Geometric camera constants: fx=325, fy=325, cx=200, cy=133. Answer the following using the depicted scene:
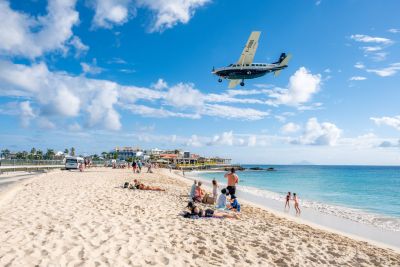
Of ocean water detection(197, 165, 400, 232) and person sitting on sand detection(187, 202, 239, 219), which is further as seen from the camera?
ocean water detection(197, 165, 400, 232)

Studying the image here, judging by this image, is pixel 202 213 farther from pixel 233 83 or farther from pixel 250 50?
pixel 233 83

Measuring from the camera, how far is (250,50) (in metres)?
27.6

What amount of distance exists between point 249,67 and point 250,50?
60.2 inches

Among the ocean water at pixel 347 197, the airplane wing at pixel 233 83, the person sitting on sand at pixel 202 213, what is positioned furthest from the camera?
the airplane wing at pixel 233 83

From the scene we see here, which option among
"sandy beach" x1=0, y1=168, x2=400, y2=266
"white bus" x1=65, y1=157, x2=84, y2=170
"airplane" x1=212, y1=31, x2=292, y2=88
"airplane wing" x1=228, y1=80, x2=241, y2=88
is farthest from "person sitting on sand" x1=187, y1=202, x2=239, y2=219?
"white bus" x1=65, y1=157, x2=84, y2=170

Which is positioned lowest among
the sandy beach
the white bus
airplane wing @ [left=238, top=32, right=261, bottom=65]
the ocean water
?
the ocean water

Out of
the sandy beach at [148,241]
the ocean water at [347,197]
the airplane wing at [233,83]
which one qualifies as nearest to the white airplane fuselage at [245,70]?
the airplane wing at [233,83]

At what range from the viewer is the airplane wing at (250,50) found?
88.8ft

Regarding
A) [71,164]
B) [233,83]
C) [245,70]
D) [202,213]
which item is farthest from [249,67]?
[71,164]

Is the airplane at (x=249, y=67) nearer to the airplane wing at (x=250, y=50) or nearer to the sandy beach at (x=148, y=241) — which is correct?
the airplane wing at (x=250, y=50)

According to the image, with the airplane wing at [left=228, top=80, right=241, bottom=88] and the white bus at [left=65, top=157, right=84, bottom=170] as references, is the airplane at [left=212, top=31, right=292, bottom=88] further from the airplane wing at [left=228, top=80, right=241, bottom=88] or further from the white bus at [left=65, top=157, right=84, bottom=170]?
the white bus at [left=65, top=157, right=84, bottom=170]

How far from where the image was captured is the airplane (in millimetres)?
27525

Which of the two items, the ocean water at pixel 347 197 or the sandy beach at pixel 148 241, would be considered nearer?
the sandy beach at pixel 148 241

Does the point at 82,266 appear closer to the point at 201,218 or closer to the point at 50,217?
the point at 50,217
